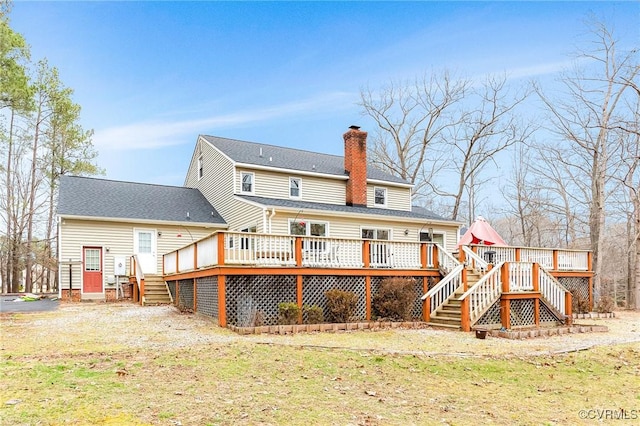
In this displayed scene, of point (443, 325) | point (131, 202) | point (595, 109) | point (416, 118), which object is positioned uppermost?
Answer: point (416, 118)

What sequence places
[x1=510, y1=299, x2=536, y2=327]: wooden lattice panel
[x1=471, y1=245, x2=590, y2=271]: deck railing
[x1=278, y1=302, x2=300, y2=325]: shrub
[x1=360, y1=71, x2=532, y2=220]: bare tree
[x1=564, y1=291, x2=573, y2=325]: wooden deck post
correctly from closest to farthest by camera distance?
1. [x1=278, y1=302, x2=300, y2=325]: shrub
2. [x1=510, y1=299, x2=536, y2=327]: wooden lattice panel
3. [x1=564, y1=291, x2=573, y2=325]: wooden deck post
4. [x1=471, y1=245, x2=590, y2=271]: deck railing
5. [x1=360, y1=71, x2=532, y2=220]: bare tree

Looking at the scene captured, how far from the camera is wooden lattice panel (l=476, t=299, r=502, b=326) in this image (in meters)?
12.9

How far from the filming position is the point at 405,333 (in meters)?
11.7

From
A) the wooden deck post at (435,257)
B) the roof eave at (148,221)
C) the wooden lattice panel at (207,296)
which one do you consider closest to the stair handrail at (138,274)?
the roof eave at (148,221)

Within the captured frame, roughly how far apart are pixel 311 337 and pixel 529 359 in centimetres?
Result: 433

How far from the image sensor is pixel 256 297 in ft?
40.1

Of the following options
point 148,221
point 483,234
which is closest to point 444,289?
point 483,234

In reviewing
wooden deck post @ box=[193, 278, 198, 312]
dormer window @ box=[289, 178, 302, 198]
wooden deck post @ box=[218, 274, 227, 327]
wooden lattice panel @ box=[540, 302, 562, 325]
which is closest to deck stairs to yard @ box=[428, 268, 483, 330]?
wooden lattice panel @ box=[540, 302, 562, 325]

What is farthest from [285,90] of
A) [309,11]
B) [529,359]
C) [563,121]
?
[529,359]

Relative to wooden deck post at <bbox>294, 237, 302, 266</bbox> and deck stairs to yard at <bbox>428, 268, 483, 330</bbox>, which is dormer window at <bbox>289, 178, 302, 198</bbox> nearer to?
wooden deck post at <bbox>294, 237, 302, 266</bbox>

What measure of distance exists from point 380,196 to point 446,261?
33.4 feet

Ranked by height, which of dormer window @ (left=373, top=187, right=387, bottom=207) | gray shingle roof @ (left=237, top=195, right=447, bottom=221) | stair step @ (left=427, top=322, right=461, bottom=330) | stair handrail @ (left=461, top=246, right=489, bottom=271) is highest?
dormer window @ (left=373, top=187, right=387, bottom=207)

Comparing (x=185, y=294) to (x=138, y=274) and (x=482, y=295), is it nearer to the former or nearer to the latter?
(x=138, y=274)

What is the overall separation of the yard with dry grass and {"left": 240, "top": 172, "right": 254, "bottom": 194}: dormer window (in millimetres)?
10901
